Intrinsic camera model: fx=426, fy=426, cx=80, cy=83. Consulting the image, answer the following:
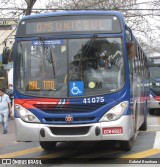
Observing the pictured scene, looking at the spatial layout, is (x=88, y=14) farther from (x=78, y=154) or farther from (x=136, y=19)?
(x=136, y=19)

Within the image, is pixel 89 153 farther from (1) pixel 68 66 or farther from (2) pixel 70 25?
(2) pixel 70 25

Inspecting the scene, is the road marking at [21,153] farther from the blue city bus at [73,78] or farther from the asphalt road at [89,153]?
the blue city bus at [73,78]

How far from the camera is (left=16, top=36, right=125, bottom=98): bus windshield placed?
9.20 meters

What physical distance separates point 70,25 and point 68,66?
994 mm

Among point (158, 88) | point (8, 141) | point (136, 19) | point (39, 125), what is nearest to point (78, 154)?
point (39, 125)

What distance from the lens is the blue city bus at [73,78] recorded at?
9.02 metres

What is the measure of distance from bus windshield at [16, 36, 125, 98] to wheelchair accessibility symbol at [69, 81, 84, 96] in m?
0.07

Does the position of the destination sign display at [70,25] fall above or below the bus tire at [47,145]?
above

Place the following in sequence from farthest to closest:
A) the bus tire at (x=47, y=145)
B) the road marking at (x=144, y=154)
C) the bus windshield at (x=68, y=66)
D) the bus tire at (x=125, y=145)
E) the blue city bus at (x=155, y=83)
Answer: the blue city bus at (x=155, y=83) < the bus tire at (x=47, y=145) < the bus tire at (x=125, y=145) < the road marking at (x=144, y=154) < the bus windshield at (x=68, y=66)

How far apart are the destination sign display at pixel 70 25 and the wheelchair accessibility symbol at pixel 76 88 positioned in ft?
3.96

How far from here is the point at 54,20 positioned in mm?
9664

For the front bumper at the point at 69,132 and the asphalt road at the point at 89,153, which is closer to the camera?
the front bumper at the point at 69,132

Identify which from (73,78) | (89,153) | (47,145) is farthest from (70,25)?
(47,145)

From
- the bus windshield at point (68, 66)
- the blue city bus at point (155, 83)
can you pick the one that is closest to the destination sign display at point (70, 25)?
the bus windshield at point (68, 66)
